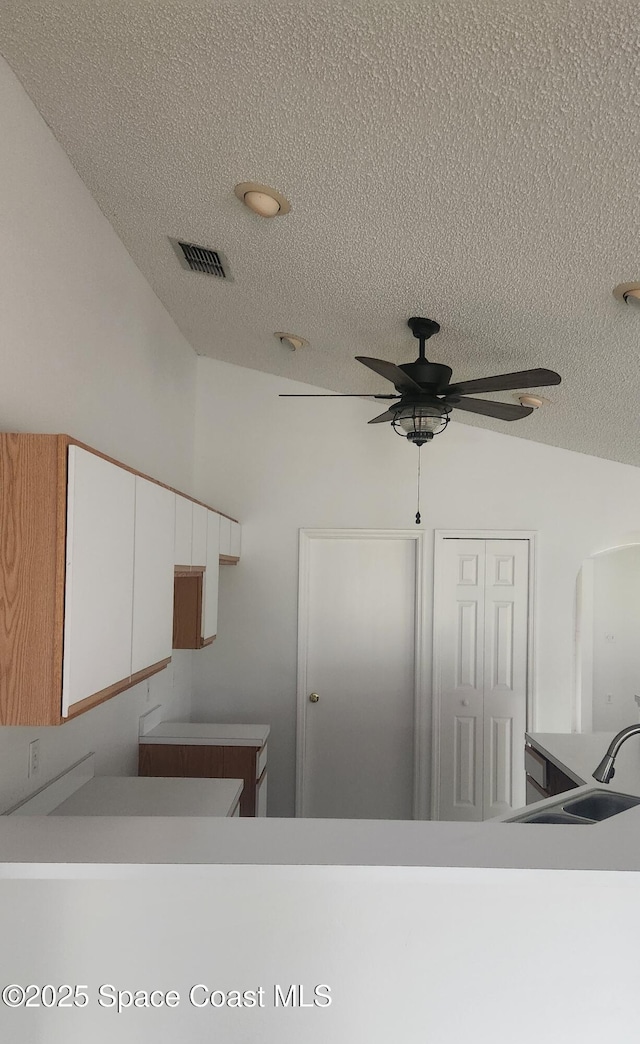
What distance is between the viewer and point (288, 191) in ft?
7.83

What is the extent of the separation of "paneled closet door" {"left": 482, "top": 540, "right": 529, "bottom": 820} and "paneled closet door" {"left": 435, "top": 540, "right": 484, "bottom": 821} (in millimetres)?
51

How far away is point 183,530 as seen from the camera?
114 inches

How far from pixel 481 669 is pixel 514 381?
2.48 meters

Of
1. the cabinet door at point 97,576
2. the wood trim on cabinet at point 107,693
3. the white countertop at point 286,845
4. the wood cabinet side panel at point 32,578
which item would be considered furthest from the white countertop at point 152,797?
the wood cabinet side panel at point 32,578

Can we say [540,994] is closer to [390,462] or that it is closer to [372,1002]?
[372,1002]

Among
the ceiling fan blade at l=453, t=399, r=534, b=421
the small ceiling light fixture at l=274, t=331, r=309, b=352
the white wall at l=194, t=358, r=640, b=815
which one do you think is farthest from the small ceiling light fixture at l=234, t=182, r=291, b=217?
the white wall at l=194, t=358, r=640, b=815

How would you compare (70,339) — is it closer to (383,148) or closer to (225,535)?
(383,148)

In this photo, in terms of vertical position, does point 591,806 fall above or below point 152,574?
below

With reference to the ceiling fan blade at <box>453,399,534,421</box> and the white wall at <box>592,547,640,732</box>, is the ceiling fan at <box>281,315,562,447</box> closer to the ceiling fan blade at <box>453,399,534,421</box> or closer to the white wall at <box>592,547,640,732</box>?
the ceiling fan blade at <box>453,399,534,421</box>

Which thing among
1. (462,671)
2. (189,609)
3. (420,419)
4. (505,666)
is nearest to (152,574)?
(189,609)

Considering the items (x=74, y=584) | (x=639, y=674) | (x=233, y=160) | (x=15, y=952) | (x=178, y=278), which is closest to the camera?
(x=15, y=952)

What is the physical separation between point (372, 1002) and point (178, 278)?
302 centimetres

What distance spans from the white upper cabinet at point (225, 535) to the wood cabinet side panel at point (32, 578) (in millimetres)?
2304

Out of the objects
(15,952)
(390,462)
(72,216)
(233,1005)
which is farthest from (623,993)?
(390,462)
